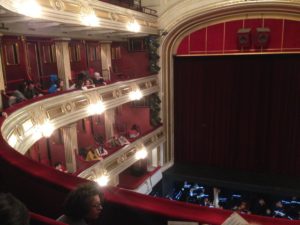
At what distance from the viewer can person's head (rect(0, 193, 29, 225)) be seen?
1.07 meters

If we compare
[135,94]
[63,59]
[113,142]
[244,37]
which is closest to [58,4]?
[63,59]

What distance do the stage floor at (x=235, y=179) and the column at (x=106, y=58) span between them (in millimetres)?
4698

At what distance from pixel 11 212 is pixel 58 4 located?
234 inches

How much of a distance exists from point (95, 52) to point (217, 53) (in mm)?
4757

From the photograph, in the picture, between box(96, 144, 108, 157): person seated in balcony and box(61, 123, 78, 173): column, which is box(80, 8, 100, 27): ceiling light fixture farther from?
box(96, 144, 108, 157): person seated in balcony

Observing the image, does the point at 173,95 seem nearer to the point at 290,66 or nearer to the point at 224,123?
the point at 224,123

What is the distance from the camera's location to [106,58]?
11.5 meters

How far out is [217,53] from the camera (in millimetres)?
11789

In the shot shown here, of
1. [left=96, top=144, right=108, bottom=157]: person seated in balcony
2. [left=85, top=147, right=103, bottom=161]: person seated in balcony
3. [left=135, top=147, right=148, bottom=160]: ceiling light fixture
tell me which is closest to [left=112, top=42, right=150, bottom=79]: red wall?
[left=135, top=147, right=148, bottom=160]: ceiling light fixture

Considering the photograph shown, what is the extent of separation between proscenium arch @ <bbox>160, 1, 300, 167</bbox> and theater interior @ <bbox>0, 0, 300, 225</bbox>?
4 centimetres

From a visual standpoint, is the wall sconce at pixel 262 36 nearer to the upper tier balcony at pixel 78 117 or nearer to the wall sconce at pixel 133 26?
the upper tier balcony at pixel 78 117

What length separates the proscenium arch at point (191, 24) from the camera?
10.4m

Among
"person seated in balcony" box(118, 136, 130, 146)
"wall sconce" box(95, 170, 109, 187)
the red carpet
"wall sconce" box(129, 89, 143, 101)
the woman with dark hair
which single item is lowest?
the red carpet

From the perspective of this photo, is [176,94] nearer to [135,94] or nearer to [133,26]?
[135,94]
